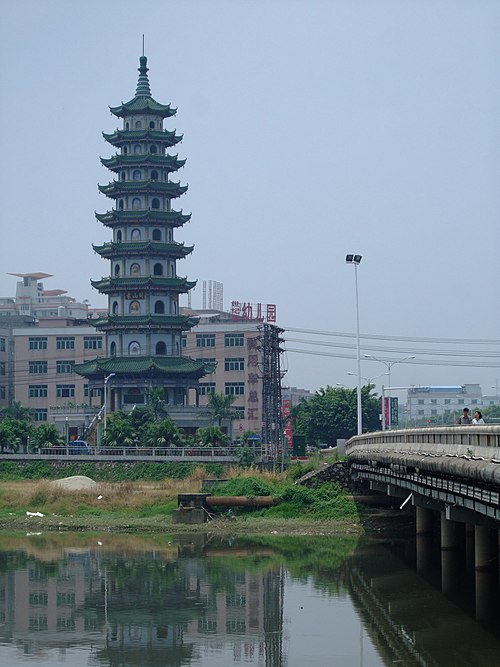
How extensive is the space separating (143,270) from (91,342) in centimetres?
2676

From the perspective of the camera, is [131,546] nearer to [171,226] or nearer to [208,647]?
[208,647]

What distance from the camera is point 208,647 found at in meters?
31.9

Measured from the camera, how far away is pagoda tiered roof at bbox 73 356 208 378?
315 ft

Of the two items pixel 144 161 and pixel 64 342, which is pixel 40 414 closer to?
pixel 64 342

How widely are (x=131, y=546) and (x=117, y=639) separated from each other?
2006 cm

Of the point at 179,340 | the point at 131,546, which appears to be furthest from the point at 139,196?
the point at 131,546

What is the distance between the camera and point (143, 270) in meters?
97.5

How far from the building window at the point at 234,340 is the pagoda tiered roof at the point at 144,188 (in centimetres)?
2409

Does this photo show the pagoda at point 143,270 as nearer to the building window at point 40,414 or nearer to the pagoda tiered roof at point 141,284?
the pagoda tiered roof at point 141,284

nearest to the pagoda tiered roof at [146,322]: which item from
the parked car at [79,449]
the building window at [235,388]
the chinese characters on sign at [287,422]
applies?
the chinese characters on sign at [287,422]

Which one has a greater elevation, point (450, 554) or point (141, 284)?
point (141, 284)

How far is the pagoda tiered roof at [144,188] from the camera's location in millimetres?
97250

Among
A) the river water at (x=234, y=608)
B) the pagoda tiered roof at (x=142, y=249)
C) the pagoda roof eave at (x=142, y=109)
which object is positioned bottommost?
the river water at (x=234, y=608)

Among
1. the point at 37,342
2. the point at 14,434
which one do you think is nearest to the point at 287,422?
the point at 14,434
